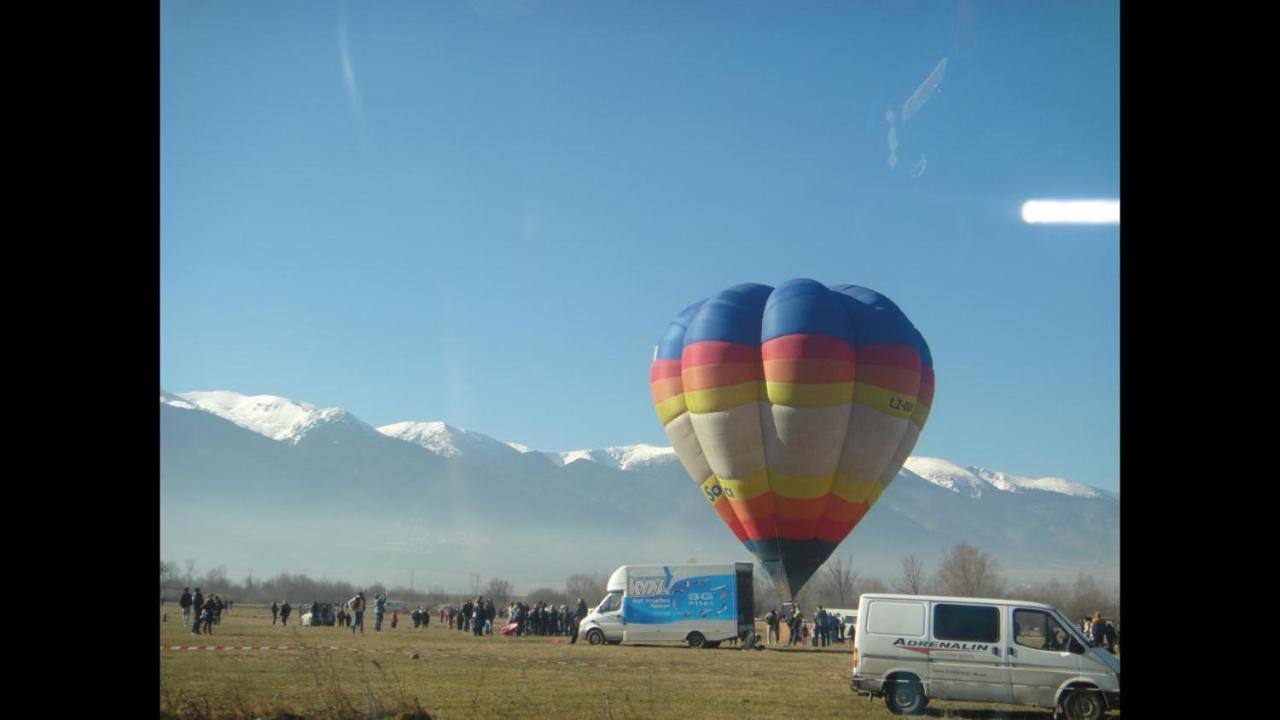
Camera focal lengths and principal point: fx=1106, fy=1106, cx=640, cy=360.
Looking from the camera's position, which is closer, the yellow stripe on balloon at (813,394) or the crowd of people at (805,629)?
the yellow stripe on balloon at (813,394)

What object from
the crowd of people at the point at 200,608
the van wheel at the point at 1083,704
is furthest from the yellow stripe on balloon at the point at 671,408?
the van wheel at the point at 1083,704

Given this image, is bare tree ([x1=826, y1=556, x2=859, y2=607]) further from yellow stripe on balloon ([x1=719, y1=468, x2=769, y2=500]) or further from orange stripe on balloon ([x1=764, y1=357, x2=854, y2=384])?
orange stripe on balloon ([x1=764, y1=357, x2=854, y2=384])

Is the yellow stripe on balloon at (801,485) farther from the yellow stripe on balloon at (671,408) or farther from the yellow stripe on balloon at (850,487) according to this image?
the yellow stripe on balloon at (671,408)

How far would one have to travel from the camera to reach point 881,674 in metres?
14.8

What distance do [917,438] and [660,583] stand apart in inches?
321

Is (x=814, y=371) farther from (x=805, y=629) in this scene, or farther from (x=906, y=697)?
(x=906, y=697)

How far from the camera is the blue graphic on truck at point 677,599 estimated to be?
29.2 meters

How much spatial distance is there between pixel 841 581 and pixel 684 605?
7230 centimetres

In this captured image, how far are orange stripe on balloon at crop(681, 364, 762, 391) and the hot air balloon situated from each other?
0.09ft

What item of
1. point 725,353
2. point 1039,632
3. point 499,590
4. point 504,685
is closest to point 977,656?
point 1039,632

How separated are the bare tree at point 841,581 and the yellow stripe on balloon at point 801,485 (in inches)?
2580

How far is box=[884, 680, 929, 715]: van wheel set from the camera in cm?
1470

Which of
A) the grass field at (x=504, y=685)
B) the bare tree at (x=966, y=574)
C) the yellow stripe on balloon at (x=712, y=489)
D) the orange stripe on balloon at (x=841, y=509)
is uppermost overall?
the yellow stripe on balloon at (x=712, y=489)
